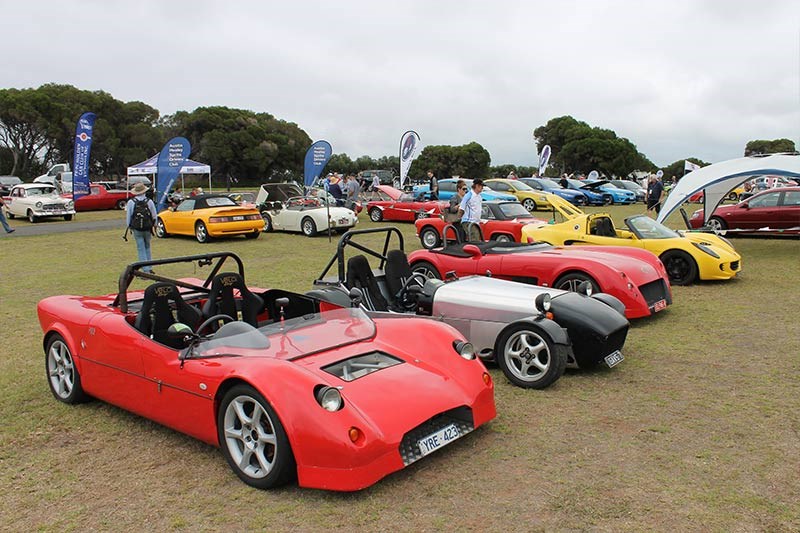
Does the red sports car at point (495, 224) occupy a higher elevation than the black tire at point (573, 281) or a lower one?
higher

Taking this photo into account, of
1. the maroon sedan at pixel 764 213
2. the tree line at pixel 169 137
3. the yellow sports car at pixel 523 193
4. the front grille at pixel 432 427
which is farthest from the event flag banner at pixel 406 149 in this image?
the tree line at pixel 169 137

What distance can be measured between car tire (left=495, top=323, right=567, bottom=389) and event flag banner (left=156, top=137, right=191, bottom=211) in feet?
64.1

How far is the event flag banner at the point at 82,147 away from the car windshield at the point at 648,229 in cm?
2119

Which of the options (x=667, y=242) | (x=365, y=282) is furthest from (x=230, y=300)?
(x=667, y=242)

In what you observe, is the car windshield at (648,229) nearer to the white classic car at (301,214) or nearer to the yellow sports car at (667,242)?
the yellow sports car at (667,242)

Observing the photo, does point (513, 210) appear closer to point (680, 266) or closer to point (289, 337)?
point (680, 266)

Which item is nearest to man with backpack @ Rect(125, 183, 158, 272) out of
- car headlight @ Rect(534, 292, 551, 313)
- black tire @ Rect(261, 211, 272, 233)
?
car headlight @ Rect(534, 292, 551, 313)

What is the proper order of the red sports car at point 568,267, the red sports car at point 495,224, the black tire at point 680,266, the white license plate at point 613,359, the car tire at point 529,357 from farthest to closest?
the red sports car at point 495,224, the black tire at point 680,266, the red sports car at point 568,267, the white license plate at point 613,359, the car tire at point 529,357

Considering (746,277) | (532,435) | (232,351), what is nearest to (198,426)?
(232,351)

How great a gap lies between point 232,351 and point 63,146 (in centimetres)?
5944

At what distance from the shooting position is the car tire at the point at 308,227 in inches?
759

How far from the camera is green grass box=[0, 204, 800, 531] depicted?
3410 mm

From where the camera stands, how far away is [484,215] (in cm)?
1622

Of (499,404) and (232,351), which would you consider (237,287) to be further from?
(499,404)
